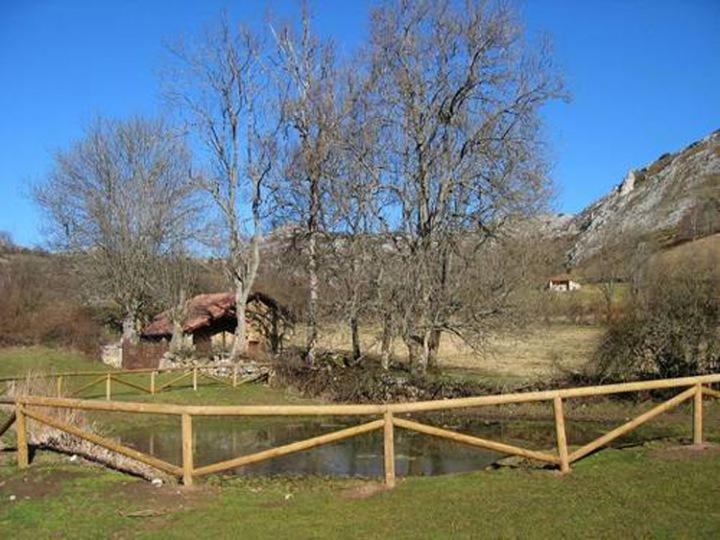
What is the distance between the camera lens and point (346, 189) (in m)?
28.2

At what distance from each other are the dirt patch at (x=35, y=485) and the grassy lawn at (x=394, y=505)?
0.05ft

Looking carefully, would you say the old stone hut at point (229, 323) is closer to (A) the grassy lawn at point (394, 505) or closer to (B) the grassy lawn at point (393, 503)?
(B) the grassy lawn at point (393, 503)

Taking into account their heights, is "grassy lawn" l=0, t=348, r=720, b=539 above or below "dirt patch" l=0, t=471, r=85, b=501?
below

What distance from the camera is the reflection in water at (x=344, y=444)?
1381 centimetres

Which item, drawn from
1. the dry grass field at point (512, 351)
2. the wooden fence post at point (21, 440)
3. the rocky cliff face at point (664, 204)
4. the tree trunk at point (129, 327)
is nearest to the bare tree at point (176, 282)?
the tree trunk at point (129, 327)

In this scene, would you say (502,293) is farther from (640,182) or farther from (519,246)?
(640,182)

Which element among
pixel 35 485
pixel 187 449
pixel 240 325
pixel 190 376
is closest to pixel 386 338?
pixel 190 376

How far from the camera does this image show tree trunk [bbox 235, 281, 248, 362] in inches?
1362

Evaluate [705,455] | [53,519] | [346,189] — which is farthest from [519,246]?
[53,519]

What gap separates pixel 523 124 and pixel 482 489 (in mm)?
21211

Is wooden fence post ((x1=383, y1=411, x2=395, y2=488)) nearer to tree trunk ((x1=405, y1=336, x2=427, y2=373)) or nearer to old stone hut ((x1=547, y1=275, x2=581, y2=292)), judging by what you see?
tree trunk ((x1=405, y1=336, x2=427, y2=373))

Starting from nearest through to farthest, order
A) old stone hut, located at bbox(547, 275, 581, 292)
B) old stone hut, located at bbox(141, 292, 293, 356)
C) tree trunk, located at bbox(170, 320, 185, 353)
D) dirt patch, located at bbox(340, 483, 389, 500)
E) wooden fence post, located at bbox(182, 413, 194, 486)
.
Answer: dirt patch, located at bbox(340, 483, 389, 500) < wooden fence post, located at bbox(182, 413, 194, 486) < tree trunk, located at bbox(170, 320, 185, 353) < old stone hut, located at bbox(141, 292, 293, 356) < old stone hut, located at bbox(547, 275, 581, 292)

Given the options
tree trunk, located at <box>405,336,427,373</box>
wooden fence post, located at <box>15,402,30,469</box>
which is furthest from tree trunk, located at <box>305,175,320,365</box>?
wooden fence post, located at <box>15,402,30,469</box>

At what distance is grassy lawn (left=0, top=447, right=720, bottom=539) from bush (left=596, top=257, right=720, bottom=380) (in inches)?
452
